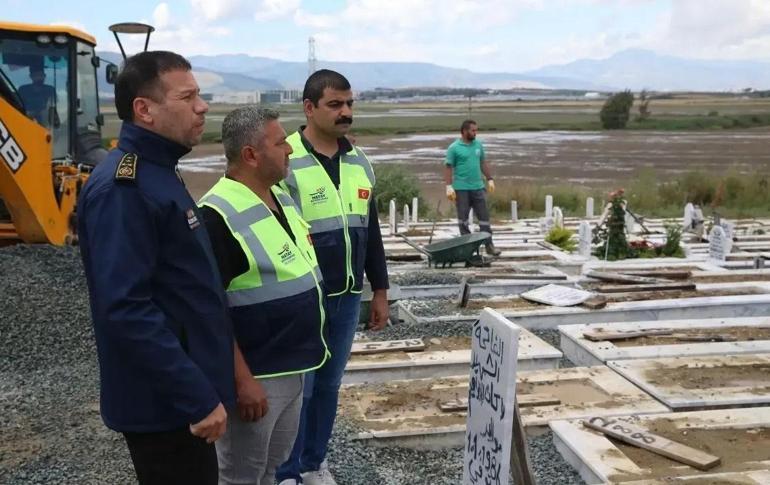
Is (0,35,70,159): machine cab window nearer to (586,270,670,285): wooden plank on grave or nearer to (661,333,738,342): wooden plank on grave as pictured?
(586,270,670,285): wooden plank on grave

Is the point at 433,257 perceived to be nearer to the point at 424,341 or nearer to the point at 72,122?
the point at 424,341

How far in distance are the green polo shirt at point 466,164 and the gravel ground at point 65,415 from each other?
3616 mm

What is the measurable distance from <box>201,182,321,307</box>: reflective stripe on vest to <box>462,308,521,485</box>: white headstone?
2.38ft

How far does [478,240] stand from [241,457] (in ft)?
21.9

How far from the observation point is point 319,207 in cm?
370

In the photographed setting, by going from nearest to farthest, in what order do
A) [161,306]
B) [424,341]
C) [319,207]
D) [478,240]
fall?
[161,306], [319,207], [424,341], [478,240]

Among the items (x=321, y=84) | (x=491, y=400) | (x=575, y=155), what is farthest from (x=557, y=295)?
(x=575, y=155)

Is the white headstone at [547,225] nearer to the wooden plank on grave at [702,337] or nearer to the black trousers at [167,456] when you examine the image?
the wooden plank on grave at [702,337]

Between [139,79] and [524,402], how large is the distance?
11.3 feet

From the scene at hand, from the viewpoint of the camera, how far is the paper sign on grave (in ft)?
25.1

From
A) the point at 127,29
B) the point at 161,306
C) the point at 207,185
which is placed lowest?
the point at 207,185

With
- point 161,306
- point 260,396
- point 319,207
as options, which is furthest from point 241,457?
point 319,207

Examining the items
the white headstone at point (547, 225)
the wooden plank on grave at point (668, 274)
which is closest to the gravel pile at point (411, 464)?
the wooden plank on grave at point (668, 274)

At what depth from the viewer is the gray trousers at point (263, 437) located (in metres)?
2.88
